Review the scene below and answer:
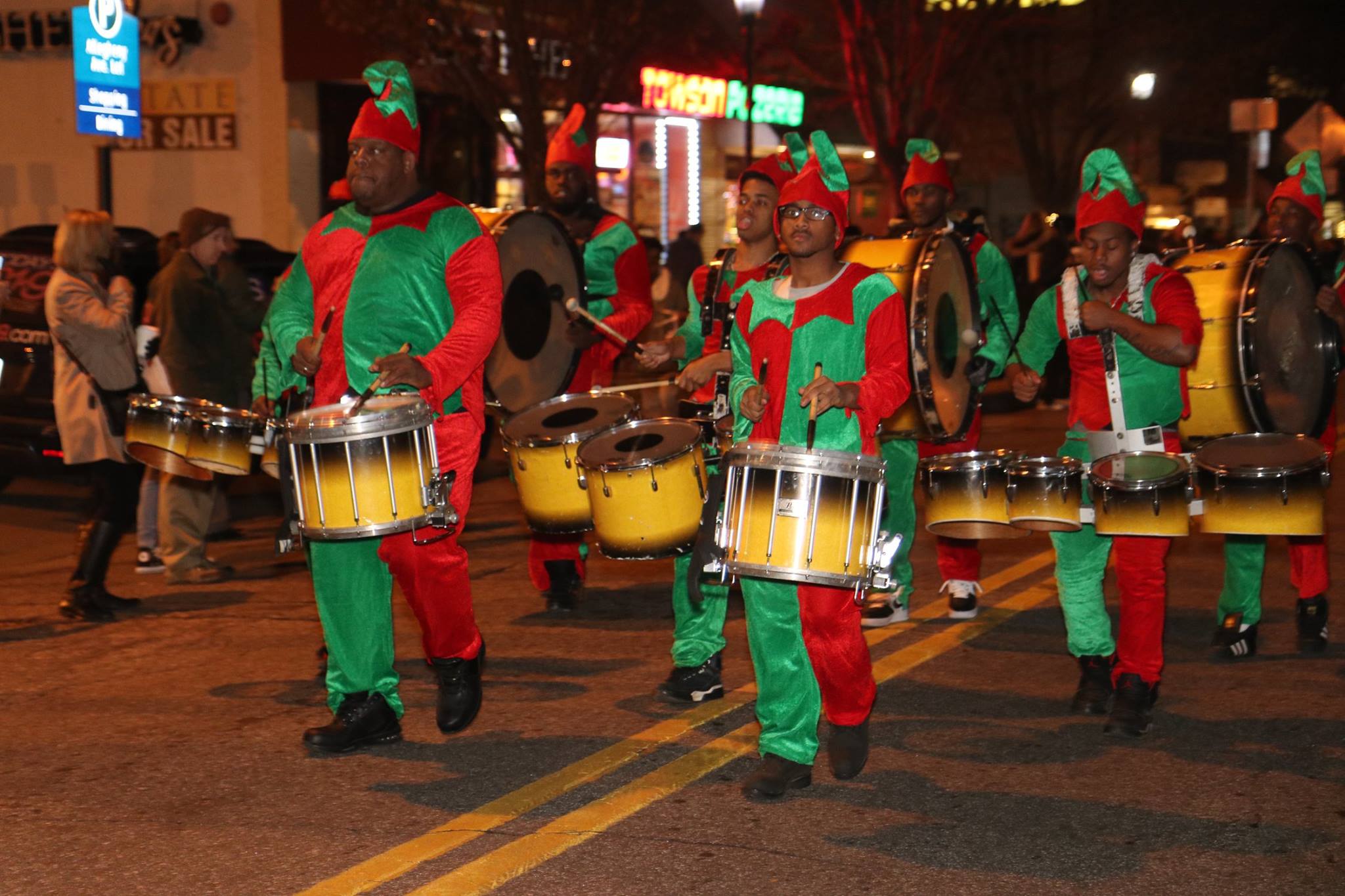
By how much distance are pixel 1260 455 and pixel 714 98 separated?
2097 cm

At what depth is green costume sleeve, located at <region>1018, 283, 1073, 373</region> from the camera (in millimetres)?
6141

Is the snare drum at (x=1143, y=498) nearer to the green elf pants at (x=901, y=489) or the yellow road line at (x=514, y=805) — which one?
the yellow road line at (x=514, y=805)

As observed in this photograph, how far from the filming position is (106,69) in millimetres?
14914

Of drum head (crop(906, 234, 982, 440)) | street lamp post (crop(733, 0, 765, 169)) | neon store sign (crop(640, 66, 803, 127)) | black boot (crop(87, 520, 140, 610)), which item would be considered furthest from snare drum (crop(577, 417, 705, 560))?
neon store sign (crop(640, 66, 803, 127))

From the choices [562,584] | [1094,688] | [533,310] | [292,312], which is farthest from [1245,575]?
[292,312]

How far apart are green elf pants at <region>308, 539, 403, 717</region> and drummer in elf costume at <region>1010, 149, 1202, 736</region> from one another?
244cm

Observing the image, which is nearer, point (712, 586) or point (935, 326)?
point (712, 586)

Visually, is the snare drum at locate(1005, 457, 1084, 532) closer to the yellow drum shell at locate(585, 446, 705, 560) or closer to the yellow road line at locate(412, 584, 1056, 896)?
the yellow drum shell at locate(585, 446, 705, 560)

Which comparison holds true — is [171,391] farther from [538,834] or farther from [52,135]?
[52,135]

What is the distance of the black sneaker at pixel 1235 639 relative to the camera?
704 cm

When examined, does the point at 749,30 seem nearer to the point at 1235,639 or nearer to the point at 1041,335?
the point at 1235,639

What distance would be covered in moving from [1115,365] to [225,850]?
340cm

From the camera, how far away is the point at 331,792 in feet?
17.1

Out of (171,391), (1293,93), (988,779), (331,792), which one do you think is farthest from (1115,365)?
(1293,93)
